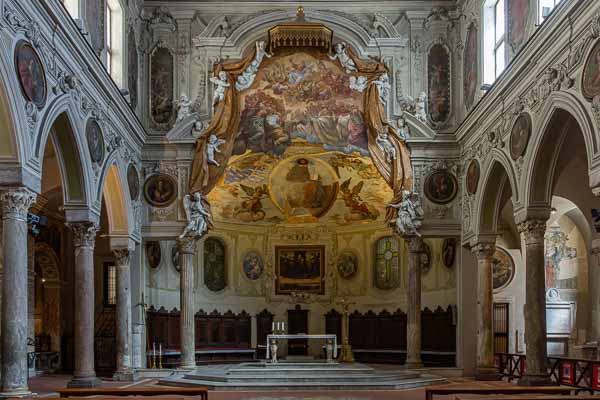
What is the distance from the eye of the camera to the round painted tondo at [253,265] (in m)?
36.7

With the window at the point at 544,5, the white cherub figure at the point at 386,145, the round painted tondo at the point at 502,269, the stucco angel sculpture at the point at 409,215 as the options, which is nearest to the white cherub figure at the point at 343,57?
the white cherub figure at the point at 386,145

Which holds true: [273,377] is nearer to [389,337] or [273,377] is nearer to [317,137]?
[317,137]

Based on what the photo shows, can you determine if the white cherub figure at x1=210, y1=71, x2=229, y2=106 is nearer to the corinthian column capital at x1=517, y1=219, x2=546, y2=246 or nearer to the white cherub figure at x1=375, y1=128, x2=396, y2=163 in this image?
the white cherub figure at x1=375, y1=128, x2=396, y2=163

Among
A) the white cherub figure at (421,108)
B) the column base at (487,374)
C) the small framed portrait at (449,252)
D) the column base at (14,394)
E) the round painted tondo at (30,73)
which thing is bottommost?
the column base at (487,374)

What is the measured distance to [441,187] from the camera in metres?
27.2

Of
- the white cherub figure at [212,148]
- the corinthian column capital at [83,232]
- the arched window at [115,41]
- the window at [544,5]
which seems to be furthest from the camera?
the white cherub figure at [212,148]

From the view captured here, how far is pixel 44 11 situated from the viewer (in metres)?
15.8

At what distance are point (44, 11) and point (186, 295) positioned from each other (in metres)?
13.1

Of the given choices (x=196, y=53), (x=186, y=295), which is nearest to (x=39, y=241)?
(x=186, y=295)

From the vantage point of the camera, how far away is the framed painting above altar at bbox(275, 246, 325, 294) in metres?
36.8

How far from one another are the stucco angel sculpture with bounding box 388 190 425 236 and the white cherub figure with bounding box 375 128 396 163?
3.93ft

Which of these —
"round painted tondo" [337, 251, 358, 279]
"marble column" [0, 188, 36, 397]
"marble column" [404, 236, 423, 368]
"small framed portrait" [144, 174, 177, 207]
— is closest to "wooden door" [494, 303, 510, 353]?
"marble column" [404, 236, 423, 368]

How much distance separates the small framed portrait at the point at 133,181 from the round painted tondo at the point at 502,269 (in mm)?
12441

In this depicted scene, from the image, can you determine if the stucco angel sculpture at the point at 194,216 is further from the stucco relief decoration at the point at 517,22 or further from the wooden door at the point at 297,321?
the stucco relief decoration at the point at 517,22
